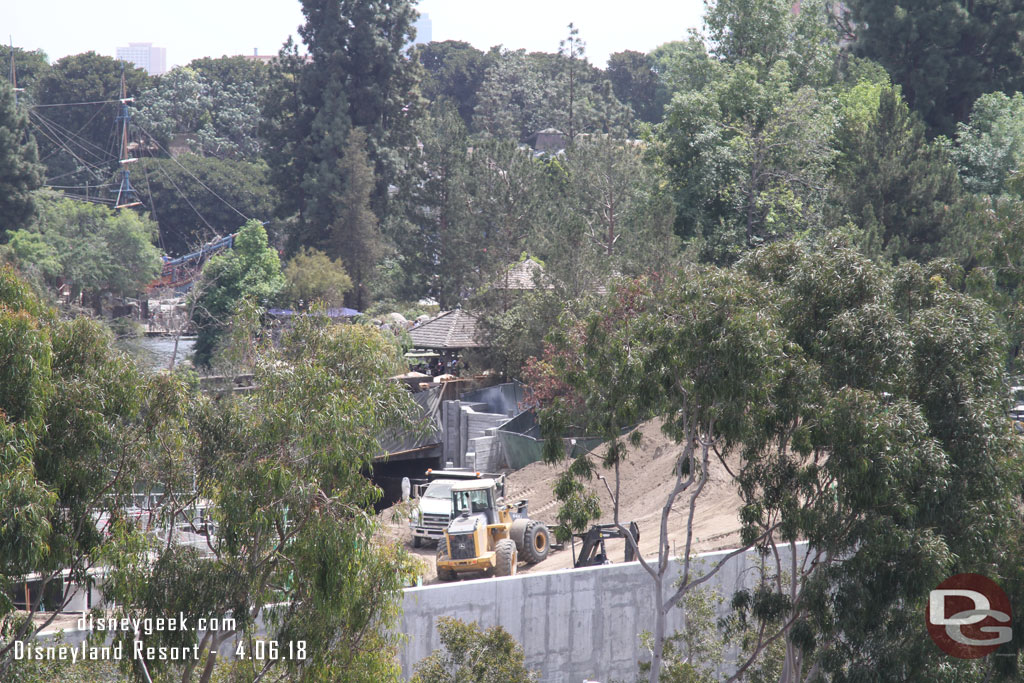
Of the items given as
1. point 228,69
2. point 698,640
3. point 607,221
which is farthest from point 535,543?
point 228,69

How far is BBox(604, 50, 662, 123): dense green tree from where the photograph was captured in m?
114

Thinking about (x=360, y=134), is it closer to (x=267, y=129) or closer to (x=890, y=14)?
(x=267, y=129)

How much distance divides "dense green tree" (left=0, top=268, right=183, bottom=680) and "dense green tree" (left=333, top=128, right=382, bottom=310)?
47450mm

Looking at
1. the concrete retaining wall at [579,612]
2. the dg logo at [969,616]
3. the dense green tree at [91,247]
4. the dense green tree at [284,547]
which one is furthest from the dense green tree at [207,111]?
the dg logo at [969,616]

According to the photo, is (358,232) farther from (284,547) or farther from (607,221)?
(284,547)

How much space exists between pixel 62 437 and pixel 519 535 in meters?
13.7

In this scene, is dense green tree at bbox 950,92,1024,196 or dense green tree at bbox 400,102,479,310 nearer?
dense green tree at bbox 950,92,1024,196

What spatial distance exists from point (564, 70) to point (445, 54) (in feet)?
86.3

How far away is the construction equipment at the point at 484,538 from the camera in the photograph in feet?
68.2

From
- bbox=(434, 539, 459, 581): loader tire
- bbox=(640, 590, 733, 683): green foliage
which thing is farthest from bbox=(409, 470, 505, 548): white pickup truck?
bbox=(640, 590, 733, 683): green foliage

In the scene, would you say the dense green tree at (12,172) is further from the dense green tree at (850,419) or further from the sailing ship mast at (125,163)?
the dense green tree at (850,419)

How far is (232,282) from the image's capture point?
5178cm

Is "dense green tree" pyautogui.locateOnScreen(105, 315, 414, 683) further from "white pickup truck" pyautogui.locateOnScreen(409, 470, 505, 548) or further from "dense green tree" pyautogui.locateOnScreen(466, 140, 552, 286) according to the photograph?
"dense green tree" pyautogui.locateOnScreen(466, 140, 552, 286)

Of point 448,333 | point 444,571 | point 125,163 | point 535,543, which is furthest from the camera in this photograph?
point 125,163
